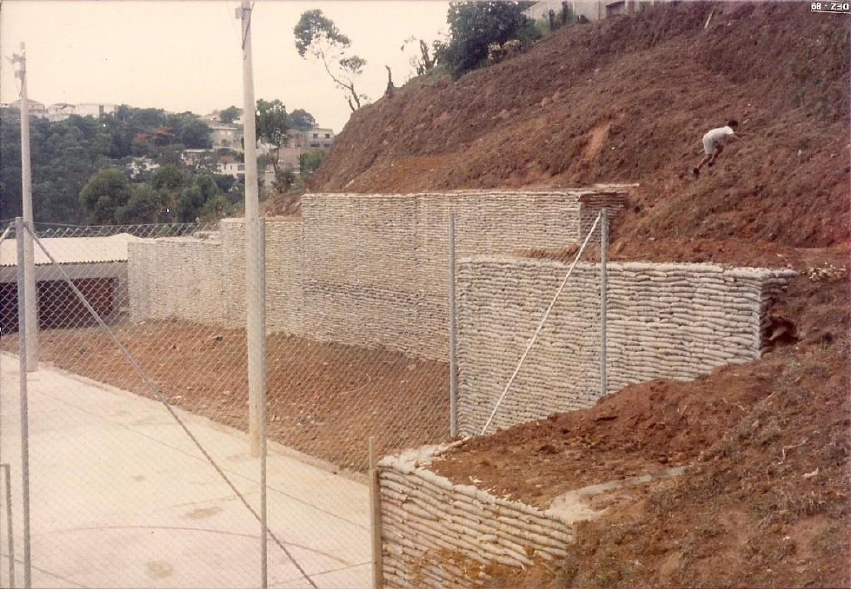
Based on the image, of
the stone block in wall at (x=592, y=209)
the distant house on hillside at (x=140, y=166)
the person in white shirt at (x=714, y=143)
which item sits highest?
the distant house on hillside at (x=140, y=166)

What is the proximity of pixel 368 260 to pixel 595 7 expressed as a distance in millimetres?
17427

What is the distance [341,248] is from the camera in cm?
1567

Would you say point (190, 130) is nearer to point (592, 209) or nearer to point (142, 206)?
point (142, 206)

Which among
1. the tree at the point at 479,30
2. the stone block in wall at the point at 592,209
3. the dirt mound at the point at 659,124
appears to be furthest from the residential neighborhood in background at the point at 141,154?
the stone block in wall at the point at 592,209

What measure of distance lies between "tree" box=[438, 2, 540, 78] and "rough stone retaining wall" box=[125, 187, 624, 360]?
12.9m

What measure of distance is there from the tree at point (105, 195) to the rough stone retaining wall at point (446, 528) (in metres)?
19.7

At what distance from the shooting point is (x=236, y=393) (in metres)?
13.8

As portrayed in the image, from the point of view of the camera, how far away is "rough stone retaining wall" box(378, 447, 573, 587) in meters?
5.09

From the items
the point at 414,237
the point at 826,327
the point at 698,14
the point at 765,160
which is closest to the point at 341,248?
the point at 414,237

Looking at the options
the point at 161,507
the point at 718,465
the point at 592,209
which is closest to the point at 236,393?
the point at 161,507

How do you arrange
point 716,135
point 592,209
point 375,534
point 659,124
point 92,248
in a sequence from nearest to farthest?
point 375,534 < point 592,209 < point 716,135 < point 659,124 < point 92,248

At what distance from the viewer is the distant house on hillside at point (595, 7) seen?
1059 inches

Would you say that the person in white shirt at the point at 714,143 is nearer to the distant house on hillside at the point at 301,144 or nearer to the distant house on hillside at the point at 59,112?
the distant house on hillside at the point at 59,112

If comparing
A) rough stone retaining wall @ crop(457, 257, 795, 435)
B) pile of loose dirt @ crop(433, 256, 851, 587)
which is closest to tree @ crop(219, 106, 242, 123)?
rough stone retaining wall @ crop(457, 257, 795, 435)
